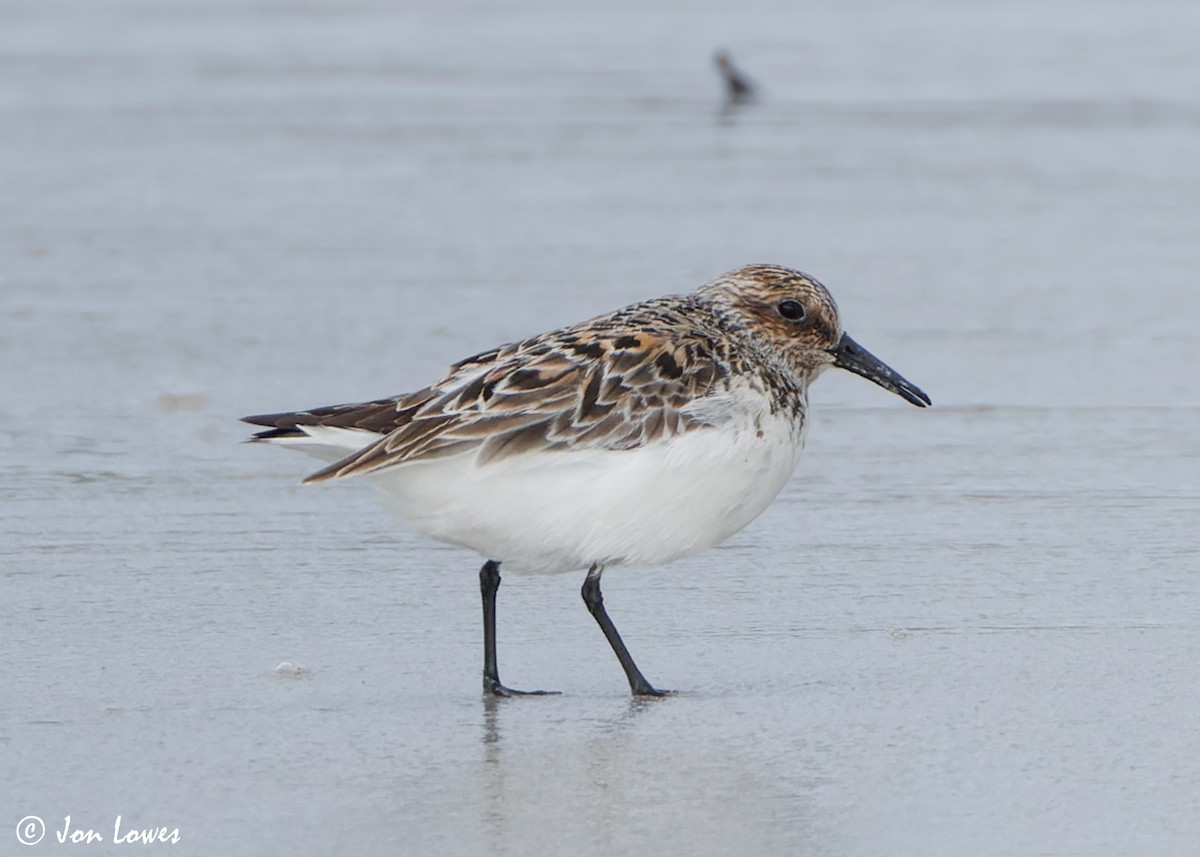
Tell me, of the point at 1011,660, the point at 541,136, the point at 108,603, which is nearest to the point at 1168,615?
the point at 1011,660

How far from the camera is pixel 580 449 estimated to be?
173 inches

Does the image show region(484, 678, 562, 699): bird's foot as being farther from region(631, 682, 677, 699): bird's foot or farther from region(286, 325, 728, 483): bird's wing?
region(286, 325, 728, 483): bird's wing

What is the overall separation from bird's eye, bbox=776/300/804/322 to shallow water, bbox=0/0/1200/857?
2.31 ft

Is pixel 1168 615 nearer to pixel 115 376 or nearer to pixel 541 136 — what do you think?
pixel 115 376

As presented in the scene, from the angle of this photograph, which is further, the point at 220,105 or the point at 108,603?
the point at 220,105

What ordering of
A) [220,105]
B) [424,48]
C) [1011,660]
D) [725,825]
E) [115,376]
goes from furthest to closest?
1. [424,48]
2. [220,105]
3. [115,376]
4. [1011,660]
5. [725,825]

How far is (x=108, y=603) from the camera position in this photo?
5047 millimetres

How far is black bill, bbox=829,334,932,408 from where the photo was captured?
5109 millimetres

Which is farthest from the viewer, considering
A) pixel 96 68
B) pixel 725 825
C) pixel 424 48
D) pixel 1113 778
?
pixel 424 48

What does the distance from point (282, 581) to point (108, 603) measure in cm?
46

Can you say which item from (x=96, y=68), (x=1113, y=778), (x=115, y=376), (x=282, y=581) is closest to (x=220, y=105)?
(x=96, y=68)

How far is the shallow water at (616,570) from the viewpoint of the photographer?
3.87 m

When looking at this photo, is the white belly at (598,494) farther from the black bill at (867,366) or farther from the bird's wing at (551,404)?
the black bill at (867,366)

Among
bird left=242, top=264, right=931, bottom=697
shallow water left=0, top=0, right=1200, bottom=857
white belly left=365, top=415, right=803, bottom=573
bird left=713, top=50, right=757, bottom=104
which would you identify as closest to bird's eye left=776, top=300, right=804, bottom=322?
bird left=242, top=264, right=931, bottom=697
